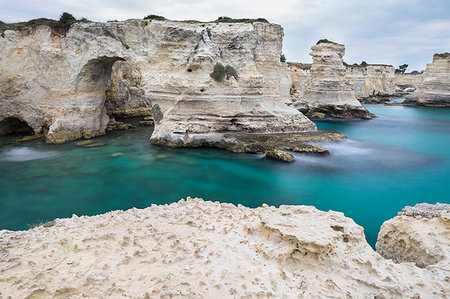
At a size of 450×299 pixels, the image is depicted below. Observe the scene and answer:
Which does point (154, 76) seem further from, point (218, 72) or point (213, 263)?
point (213, 263)

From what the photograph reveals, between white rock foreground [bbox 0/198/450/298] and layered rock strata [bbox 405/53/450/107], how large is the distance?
44.2 metres

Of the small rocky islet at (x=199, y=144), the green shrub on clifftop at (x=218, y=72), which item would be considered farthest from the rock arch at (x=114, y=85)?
the green shrub on clifftop at (x=218, y=72)

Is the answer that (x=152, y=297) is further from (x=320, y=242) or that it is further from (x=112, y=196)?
(x=112, y=196)

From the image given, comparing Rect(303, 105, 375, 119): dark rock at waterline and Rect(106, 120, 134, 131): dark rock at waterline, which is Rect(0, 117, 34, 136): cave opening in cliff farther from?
Rect(303, 105, 375, 119): dark rock at waterline

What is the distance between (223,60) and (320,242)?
518 inches

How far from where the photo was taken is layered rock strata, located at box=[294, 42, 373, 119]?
1025 inches

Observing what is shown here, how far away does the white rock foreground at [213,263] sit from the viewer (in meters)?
3.23

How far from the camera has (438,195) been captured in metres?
9.57

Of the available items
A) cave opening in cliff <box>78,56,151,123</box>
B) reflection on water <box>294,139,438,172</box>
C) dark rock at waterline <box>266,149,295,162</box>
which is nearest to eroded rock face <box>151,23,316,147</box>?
dark rock at waterline <box>266,149,295,162</box>

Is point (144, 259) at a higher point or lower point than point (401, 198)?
higher

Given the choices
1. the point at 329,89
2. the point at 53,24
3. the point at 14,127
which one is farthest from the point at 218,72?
the point at 329,89

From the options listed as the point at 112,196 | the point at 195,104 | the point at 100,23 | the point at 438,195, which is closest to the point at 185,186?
the point at 112,196

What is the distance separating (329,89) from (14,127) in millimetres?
25403

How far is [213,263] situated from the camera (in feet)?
12.0
